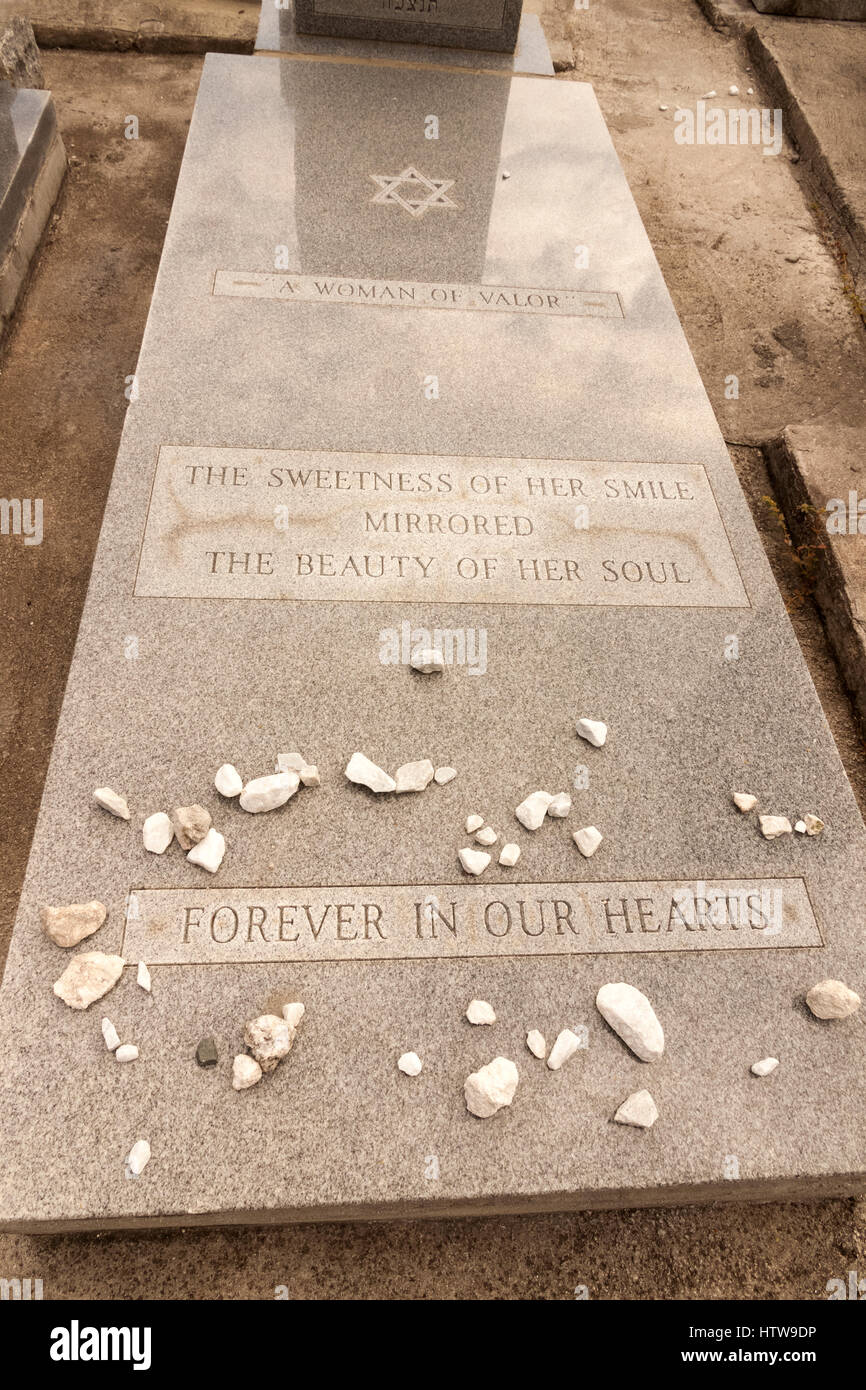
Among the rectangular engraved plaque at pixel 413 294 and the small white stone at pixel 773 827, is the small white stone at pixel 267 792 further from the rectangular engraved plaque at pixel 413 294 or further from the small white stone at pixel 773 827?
the rectangular engraved plaque at pixel 413 294

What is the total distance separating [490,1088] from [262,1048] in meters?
0.53

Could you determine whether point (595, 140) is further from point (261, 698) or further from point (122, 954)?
point (122, 954)

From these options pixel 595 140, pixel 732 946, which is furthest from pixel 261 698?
pixel 595 140

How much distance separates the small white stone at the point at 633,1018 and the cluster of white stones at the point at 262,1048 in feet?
2.48

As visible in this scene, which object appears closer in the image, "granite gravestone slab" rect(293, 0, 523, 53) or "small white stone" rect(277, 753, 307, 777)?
"small white stone" rect(277, 753, 307, 777)

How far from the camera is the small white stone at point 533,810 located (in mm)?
2422

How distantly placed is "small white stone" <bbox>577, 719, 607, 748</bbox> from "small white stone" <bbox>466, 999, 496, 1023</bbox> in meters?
0.84

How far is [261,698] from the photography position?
2.62 metres

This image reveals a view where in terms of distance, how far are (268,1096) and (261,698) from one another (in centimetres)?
110

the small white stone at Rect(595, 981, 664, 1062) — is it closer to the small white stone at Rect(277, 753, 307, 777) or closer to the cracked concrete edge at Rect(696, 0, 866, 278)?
the small white stone at Rect(277, 753, 307, 777)

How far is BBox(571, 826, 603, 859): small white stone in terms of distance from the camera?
94.3 inches

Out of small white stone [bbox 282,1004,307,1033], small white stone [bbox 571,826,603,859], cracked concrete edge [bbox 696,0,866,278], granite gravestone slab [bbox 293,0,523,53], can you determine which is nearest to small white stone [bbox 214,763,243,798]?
small white stone [bbox 282,1004,307,1033]

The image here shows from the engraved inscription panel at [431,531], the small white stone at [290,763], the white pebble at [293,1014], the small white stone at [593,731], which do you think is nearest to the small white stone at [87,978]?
the white pebble at [293,1014]

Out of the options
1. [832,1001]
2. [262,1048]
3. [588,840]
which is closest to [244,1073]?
[262,1048]
